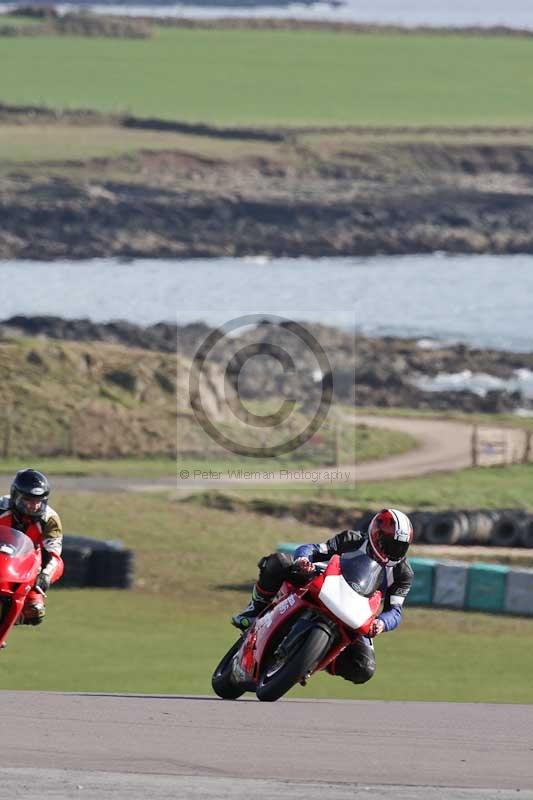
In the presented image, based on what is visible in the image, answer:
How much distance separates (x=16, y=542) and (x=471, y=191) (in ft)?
Result: 375

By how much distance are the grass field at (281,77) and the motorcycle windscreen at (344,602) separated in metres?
123

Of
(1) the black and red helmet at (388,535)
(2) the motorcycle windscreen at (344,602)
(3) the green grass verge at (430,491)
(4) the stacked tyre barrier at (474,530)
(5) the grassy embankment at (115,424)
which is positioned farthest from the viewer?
(5) the grassy embankment at (115,424)

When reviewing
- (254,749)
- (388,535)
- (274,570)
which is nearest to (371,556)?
(388,535)

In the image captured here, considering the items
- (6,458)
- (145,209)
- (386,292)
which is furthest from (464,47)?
(6,458)

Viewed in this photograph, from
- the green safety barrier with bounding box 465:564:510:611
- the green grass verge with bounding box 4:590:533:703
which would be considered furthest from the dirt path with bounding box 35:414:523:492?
the green safety barrier with bounding box 465:564:510:611

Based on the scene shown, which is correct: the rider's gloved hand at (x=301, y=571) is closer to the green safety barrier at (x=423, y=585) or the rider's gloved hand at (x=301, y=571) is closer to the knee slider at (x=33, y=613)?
the knee slider at (x=33, y=613)

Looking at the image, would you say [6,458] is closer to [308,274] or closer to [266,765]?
[266,765]

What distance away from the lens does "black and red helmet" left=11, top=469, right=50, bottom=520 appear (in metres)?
13.9

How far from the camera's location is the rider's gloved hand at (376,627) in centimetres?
1298

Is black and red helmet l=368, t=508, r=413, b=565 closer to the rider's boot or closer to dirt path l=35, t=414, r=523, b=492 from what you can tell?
the rider's boot

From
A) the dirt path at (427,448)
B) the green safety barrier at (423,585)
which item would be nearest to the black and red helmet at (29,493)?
the green safety barrier at (423,585)

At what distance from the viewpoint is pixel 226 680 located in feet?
45.8

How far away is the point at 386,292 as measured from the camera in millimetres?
95875

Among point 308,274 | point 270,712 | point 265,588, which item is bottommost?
point 308,274
